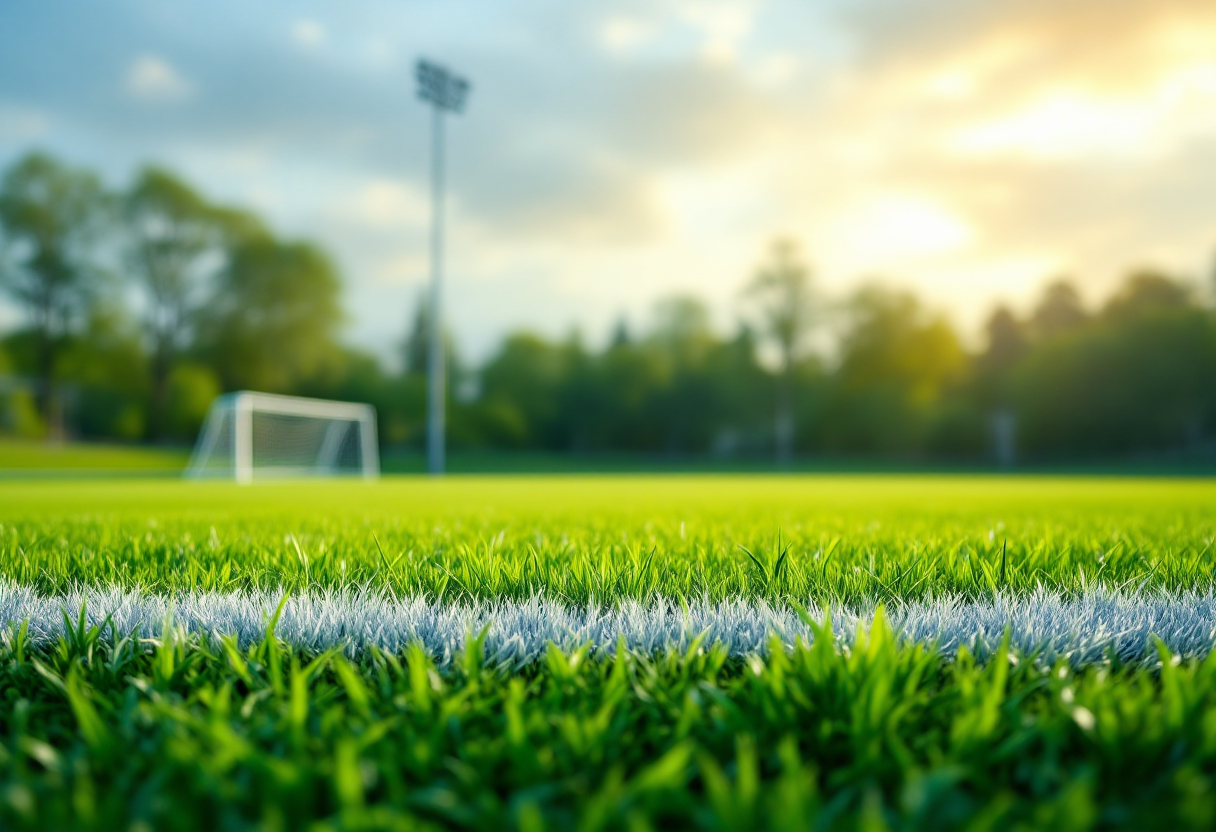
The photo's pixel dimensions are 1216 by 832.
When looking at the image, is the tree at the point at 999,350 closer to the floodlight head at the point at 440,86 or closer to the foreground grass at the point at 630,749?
the floodlight head at the point at 440,86

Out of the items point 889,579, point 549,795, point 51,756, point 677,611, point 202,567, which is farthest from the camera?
point 202,567

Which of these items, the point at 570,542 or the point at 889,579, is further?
the point at 570,542

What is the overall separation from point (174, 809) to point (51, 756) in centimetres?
35

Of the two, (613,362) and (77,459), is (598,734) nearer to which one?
(77,459)

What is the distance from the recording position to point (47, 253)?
3416cm

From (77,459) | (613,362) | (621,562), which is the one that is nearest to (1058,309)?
(613,362)

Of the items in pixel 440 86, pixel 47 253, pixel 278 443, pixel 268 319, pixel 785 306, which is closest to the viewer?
pixel 278 443

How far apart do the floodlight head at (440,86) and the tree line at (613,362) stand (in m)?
18.7

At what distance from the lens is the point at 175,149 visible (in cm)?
3734

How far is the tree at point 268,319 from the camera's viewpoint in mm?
38656

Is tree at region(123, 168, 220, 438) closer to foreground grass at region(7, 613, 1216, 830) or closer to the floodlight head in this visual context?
the floodlight head

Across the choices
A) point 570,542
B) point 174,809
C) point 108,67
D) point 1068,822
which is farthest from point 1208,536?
point 108,67

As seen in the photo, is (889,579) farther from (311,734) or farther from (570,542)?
(311,734)

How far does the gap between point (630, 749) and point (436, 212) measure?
23565mm
